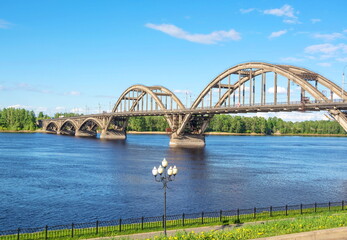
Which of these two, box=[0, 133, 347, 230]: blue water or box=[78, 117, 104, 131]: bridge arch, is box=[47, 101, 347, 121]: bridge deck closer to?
box=[0, 133, 347, 230]: blue water

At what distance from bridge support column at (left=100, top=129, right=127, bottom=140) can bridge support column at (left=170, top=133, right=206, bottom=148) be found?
46.7 metres

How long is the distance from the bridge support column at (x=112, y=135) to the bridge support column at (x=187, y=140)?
153 ft

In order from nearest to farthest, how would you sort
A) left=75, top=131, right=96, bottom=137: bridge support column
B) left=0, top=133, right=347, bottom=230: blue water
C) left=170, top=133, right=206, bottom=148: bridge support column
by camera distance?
left=0, top=133, right=347, bottom=230: blue water → left=170, top=133, right=206, bottom=148: bridge support column → left=75, top=131, right=96, bottom=137: bridge support column

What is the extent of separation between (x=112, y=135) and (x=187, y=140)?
51.0 meters

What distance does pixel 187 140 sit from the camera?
11662 centimetres

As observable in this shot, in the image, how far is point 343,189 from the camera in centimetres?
4422

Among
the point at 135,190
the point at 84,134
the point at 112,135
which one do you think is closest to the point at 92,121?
the point at 84,134

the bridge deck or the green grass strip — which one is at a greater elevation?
the bridge deck

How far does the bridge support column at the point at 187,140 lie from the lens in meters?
116

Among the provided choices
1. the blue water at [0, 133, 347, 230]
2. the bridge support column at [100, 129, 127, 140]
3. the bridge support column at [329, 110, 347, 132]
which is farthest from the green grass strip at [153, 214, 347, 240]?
the bridge support column at [100, 129, 127, 140]

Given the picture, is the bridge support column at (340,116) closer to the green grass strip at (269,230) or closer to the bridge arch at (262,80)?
the bridge arch at (262,80)

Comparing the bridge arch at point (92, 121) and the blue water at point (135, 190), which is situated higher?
the bridge arch at point (92, 121)

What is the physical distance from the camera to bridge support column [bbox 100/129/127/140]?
159 meters

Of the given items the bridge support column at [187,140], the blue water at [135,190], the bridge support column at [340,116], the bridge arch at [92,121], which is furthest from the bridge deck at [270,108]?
the bridge arch at [92,121]
